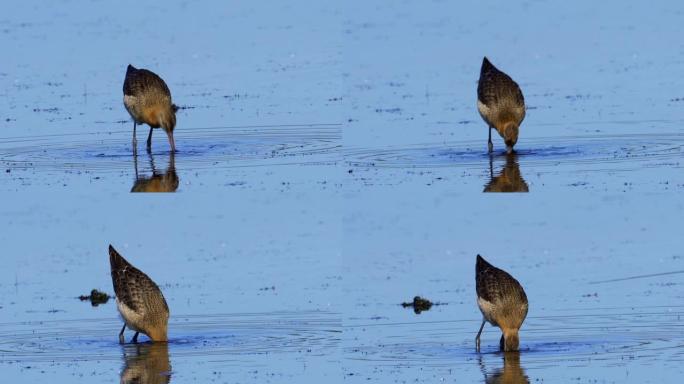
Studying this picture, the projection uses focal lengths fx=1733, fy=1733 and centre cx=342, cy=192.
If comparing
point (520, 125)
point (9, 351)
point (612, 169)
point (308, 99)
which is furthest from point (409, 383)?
point (308, 99)

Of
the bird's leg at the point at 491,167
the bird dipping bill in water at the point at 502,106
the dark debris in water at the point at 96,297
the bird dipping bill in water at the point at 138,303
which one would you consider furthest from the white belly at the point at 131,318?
the bird dipping bill in water at the point at 502,106

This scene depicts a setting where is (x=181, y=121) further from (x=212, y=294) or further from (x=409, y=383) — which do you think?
(x=409, y=383)

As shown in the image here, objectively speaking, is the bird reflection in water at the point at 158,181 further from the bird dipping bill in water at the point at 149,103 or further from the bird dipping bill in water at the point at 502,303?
the bird dipping bill in water at the point at 502,303

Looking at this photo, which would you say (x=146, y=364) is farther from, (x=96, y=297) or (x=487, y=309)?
(x=96, y=297)

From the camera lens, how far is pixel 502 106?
2348 centimetres

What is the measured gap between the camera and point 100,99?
28719 millimetres

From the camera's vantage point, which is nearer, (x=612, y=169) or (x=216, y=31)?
(x=612, y=169)

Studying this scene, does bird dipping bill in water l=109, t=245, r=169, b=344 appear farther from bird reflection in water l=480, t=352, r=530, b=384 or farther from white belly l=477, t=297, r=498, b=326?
bird reflection in water l=480, t=352, r=530, b=384

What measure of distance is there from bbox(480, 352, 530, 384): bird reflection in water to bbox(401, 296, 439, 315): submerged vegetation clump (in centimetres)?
326

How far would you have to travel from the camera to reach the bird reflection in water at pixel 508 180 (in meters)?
20.4

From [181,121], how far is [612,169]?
730 cm

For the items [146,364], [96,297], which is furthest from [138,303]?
[96,297]

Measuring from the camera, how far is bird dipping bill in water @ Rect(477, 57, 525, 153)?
22.8m

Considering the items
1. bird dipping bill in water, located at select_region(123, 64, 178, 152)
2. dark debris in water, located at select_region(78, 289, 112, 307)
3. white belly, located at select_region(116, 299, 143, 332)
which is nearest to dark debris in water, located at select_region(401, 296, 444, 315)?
white belly, located at select_region(116, 299, 143, 332)
